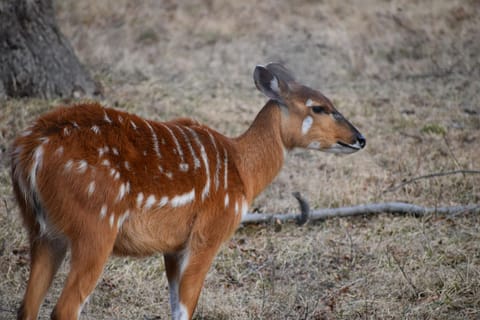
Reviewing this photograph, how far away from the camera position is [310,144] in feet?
19.3

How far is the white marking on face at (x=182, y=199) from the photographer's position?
4.97 metres

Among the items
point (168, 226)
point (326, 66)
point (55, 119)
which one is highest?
point (55, 119)

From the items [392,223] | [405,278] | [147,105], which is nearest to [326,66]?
[147,105]

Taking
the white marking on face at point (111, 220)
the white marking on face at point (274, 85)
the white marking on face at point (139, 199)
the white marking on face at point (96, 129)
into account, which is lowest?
the white marking on face at point (111, 220)

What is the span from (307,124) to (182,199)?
129 cm

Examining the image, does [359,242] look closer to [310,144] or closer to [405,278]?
[405,278]

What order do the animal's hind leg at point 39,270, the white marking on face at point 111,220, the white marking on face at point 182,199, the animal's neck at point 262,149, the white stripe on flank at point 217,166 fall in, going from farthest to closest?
the animal's neck at point 262,149 < the white stripe on flank at point 217,166 < the white marking on face at point 182,199 < the animal's hind leg at point 39,270 < the white marking on face at point 111,220

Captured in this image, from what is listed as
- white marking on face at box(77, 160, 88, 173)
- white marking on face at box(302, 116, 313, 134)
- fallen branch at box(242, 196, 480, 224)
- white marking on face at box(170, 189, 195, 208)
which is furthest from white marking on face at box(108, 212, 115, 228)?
fallen branch at box(242, 196, 480, 224)

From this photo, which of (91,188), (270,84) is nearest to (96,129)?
(91,188)

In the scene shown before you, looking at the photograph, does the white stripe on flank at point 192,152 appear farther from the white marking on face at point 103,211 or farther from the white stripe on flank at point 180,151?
the white marking on face at point 103,211

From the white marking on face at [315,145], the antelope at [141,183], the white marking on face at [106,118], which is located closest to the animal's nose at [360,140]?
the antelope at [141,183]

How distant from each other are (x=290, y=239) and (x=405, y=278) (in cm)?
130

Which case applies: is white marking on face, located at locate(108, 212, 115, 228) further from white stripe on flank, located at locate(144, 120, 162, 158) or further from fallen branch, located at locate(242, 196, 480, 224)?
fallen branch, located at locate(242, 196, 480, 224)

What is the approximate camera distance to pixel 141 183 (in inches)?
189
